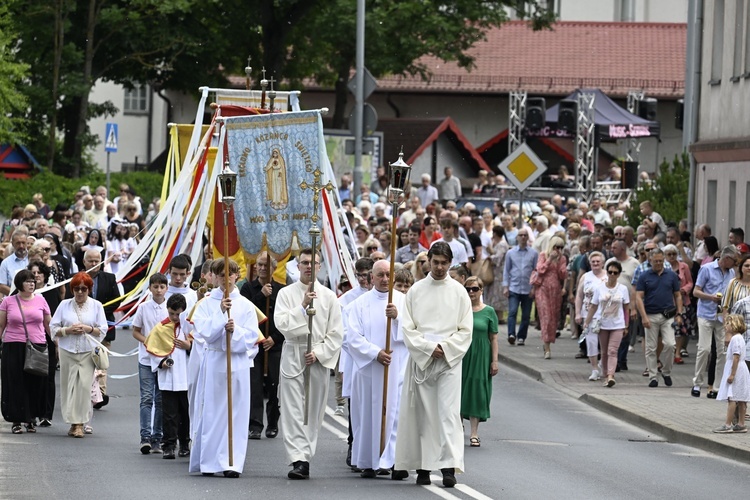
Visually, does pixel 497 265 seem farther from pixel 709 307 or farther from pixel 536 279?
pixel 709 307

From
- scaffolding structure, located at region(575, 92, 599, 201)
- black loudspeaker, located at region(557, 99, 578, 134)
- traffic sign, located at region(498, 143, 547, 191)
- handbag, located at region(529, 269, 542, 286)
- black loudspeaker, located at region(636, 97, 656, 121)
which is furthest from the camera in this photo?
scaffolding structure, located at region(575, 92, 599, 201)

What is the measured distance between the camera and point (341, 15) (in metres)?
46.4

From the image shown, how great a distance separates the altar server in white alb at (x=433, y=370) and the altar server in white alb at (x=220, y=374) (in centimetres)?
139

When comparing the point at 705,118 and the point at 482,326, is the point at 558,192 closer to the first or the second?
the point at 705,118

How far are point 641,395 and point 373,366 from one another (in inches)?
289

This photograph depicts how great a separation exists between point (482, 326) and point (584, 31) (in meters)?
54.0

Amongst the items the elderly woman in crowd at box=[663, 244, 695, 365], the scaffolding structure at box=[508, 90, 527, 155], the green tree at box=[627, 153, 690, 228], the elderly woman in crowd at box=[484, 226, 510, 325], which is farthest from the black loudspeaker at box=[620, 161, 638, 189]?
the scaffolding structure at box=[508, 90, 527, 155]

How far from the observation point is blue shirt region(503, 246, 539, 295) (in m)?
27.2

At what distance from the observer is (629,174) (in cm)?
3606

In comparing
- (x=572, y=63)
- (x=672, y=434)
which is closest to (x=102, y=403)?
(x=672, y=434)

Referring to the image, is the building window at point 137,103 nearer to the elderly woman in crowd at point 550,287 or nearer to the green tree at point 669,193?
the green tree at point 669,193

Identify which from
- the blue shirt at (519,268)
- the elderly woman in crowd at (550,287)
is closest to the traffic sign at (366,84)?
the blue shirt at (519,268)

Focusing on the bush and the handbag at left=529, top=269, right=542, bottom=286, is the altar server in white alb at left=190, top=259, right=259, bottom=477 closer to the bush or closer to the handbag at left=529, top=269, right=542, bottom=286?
the handbag at left=529, top=269, right=542, bottom=286

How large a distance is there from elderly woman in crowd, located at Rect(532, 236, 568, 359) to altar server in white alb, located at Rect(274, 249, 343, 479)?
35.0 ft
